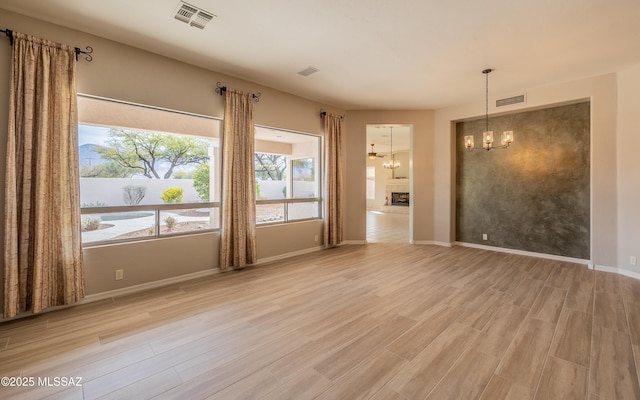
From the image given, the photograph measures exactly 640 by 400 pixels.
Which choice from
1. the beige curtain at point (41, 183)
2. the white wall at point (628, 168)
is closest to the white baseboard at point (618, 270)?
the white wall at point (628, 168)

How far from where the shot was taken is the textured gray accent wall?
4676 millimetres

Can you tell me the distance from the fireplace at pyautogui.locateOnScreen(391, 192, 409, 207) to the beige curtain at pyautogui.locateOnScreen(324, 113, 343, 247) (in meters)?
8.01

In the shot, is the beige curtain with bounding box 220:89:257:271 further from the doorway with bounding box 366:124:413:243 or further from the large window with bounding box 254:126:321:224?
the doorway with bounding box 366:124:413:243

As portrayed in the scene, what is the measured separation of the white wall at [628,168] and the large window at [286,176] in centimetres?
501

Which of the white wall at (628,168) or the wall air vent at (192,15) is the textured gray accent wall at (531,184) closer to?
the white wall at (628,168)

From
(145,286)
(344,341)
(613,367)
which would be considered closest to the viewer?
(613,367)

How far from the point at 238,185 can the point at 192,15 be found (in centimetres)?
227

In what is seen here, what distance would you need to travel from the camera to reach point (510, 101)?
5121 mm

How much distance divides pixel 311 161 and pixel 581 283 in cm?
491

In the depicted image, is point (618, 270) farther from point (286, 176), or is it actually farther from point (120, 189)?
point (120, 189)

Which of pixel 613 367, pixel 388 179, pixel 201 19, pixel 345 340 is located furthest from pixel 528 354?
pixel 388 179

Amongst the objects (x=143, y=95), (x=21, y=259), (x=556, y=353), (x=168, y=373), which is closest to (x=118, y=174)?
(x=143, y=95)

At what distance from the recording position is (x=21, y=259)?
2.67 meters

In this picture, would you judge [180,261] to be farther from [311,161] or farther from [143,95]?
[311,161]
